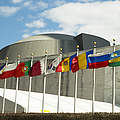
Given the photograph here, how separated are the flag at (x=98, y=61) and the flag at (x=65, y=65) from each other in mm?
1715

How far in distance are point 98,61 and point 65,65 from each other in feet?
9.30

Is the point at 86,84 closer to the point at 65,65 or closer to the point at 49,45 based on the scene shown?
the point at 65,65

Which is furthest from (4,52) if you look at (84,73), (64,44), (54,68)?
(54,68)

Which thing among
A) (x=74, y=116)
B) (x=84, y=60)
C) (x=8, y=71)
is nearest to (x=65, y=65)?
(x=84, y=60)

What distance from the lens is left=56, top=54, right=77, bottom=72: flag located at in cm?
1878

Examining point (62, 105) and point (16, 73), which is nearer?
point (16, 73)

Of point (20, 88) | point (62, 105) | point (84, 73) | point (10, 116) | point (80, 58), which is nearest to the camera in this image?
point (10, 116)

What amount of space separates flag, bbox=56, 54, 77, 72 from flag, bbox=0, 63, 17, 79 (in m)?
4.90

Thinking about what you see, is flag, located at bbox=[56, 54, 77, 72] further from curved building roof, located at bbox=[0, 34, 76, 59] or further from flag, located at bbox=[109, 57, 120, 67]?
curved building roof, located at bbox=[0, 34, 76, 59]

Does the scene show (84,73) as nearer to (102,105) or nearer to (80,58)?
(102,105)

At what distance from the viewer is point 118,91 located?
25.8 m

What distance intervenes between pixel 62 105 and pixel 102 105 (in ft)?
14.1

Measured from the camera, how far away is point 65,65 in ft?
62.2

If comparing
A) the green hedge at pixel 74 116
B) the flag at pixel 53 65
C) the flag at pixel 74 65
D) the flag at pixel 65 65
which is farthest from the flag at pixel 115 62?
the green hedge at pixel 74 116
